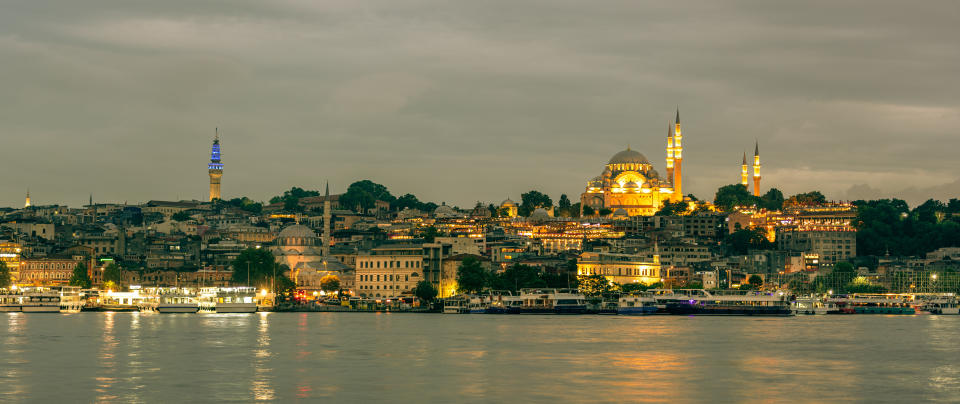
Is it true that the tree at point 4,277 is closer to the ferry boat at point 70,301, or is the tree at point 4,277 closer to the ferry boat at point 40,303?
the ferry boat at point 40,303

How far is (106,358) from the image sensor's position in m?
50.0

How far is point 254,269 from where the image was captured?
408 ft

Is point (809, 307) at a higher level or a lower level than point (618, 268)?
lower

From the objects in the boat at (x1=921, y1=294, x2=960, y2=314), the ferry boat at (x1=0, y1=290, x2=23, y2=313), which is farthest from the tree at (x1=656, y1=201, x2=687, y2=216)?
the ferry boat at (x1=0, y1=290, x2=23, y2=313)

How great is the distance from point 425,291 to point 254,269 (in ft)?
64.9

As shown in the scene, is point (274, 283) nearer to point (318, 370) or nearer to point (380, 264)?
point (380, 264)

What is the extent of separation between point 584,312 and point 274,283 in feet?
111

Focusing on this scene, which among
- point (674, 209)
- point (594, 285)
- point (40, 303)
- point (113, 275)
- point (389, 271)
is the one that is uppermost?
point (674, 209)

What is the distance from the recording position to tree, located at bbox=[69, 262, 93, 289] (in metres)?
131

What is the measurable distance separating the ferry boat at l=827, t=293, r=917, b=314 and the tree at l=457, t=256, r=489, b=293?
1196 inches

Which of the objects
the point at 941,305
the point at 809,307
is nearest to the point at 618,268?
the point at 809,307

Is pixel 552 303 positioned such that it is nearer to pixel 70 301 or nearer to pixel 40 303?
pixel 70 301

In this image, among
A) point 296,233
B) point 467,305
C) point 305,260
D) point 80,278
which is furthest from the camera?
point 296,233

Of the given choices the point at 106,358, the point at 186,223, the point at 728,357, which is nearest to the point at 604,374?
the point at 728,357
